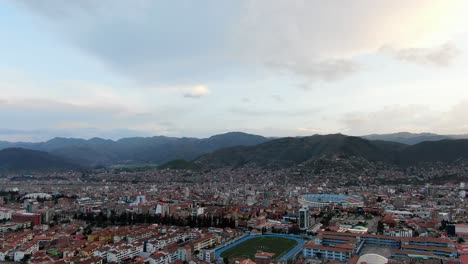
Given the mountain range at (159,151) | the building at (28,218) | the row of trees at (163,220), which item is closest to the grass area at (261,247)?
the row of trees at (163,220)

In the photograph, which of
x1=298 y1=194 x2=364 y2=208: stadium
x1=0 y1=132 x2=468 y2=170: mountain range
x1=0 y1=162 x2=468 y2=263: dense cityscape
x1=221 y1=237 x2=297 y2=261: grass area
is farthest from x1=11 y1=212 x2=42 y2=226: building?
x1=0 y1=132 x2=468 y2=170: mountain range

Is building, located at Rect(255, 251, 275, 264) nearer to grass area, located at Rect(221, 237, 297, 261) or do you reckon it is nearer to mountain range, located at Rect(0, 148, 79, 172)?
grass area, located at Rect(221, 237, 297, 261)

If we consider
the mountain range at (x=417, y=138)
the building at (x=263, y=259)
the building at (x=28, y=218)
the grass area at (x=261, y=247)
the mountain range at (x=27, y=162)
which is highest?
the mountain range at (x=417, y=138)

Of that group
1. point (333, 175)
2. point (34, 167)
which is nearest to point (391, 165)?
point (333, 175)

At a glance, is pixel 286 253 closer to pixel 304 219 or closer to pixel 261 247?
pixel 261 247

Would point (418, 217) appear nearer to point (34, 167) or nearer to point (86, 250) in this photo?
point (86, 250)

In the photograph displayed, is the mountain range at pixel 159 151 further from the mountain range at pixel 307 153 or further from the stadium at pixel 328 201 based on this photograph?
the stadium at pixel 328 201
